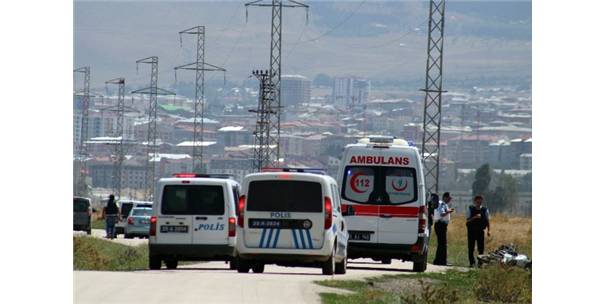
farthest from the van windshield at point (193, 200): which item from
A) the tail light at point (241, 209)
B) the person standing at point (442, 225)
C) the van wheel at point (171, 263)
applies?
the person standing at point (442, 225)

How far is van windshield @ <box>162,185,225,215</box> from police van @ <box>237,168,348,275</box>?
2278 millimetres

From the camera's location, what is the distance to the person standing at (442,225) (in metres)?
34.6

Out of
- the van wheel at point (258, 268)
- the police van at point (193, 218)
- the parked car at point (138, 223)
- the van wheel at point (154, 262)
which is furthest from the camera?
the parked car at point (138, 223)

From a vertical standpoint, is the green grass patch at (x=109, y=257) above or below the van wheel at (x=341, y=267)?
below

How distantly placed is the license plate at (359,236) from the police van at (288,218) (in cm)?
396

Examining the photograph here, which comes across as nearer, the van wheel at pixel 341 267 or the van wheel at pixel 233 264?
the van wheel at pixel 341 267

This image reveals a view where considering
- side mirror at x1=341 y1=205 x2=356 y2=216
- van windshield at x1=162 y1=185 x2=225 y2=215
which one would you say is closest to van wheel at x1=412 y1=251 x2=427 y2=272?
side mirror at x1=341 y1=205 x2=356 y2=216

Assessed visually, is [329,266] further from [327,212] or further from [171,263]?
[171,263]

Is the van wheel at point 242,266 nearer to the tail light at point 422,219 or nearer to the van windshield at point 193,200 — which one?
the van windshield at point 193,200

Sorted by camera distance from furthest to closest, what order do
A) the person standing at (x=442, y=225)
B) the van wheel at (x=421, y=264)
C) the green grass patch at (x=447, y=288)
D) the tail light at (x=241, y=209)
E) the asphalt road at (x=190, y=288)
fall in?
the person standing at (x=442, y=225) → the van wheel at (x=421, y=264) → the tail light at (x=241, y=209) → the green grass patch at (x=447, y=288) → the asphalt road at (x=190, y=288)

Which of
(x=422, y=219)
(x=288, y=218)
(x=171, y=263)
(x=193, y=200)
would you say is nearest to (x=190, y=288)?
(x=288, y=218)
